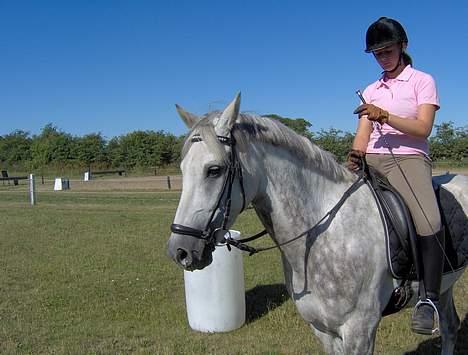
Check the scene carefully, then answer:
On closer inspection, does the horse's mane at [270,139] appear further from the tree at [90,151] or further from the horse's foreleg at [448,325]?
the tree at [90,151]

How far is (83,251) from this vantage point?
10.8 metres

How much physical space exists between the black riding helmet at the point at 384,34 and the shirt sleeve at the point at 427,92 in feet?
1.07

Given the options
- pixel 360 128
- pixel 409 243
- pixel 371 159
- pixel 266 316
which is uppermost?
pixel 360 128

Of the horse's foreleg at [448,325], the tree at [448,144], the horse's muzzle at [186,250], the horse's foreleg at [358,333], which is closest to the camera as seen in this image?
the horse's muzzle at [186,250]

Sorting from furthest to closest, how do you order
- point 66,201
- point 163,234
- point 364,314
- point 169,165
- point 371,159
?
point 169,165 → point 66,201 → point 163,234 → point 371,159 → point 364,314

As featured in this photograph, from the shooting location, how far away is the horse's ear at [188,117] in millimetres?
2688

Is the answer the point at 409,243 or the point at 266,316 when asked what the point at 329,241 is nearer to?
the point at 409,243

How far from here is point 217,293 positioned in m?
5.73

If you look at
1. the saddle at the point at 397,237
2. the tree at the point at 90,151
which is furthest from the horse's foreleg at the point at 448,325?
the tree at the point at 90,151

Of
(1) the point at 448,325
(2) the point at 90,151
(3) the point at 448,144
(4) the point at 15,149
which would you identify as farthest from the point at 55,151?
(1) the point at 448,325

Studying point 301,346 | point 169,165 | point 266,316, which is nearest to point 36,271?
point 266,316

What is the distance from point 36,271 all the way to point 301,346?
5983mm

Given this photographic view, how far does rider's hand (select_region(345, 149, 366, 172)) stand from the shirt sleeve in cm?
51

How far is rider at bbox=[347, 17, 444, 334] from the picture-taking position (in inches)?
116
